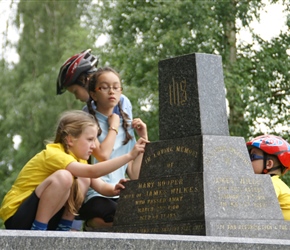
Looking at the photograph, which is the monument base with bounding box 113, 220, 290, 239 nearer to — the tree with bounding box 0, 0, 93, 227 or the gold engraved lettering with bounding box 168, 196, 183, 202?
the gold engraved lettering with bounding box 168, 196, 183, 202

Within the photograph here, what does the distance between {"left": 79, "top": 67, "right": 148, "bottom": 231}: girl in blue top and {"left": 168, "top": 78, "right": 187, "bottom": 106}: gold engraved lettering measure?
0.45 metres

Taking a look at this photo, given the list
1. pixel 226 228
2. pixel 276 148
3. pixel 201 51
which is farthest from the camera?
pixel 201 51

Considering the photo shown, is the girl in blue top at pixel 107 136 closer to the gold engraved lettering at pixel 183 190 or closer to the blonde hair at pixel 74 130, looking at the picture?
the blonde hair at pixel 74 130

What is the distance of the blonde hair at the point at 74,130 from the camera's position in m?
7.63

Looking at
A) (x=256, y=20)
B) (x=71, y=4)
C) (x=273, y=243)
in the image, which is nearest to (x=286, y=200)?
(x=273, y=243)

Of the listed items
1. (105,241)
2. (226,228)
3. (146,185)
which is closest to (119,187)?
(146,185)

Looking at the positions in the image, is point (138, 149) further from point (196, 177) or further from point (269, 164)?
point (269, 164)

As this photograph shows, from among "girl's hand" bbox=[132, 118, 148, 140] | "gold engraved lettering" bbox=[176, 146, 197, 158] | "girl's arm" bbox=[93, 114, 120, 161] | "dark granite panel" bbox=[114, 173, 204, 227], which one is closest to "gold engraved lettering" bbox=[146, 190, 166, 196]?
"dark granite panel" bbox=[114, 173, 204, 227]

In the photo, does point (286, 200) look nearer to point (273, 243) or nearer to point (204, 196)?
point (204, 196)

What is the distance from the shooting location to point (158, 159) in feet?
25.1

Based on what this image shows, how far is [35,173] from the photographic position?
7820 mm

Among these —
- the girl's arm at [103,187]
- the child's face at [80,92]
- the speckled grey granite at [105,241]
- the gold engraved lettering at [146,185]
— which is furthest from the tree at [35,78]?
the speckled grey granite at [105,241]

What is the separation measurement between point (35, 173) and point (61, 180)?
0.54m

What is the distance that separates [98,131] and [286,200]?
175cm
